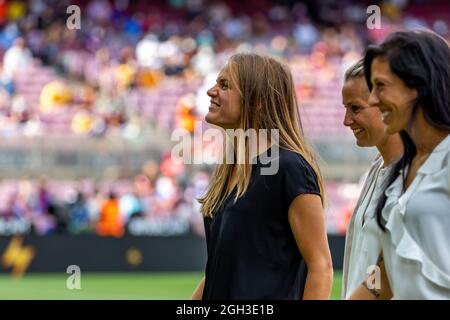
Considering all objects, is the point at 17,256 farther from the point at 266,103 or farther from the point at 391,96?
the point at 391,96

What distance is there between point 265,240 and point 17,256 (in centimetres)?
1604

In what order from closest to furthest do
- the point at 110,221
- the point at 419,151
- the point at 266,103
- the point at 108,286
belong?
the point at 419,151 → the point at 266,103 → the point at 108,286 → the point at 110,221

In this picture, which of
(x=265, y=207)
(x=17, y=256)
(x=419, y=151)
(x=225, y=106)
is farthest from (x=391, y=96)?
(x=17, y=256)

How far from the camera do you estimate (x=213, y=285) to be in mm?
4160

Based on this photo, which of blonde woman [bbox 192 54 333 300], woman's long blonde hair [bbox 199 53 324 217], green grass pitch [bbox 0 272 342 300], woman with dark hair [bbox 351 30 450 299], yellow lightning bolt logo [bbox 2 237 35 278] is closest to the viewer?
woman with dark hair [bbox 351 30 450 299]

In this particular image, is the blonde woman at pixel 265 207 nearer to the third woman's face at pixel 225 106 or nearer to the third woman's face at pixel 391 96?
the third woman's face at pixel 225 106

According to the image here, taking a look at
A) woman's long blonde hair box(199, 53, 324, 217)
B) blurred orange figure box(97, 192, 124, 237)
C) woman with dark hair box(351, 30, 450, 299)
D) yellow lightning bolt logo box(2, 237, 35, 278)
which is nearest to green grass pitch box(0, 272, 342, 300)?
yellow lightning bolt logo box(2, 237, 35, 278)

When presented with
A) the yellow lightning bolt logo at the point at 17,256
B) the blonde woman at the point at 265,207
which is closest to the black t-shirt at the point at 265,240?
the blonde woman at the point at 265,207

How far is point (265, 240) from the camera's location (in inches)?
161

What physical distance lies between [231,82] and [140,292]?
12.4m

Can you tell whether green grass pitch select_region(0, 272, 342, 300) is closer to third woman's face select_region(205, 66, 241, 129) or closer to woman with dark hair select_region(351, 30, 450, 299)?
third woman's face select_region(205, 66, 241, 129)

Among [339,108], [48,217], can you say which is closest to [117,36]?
[339,108]

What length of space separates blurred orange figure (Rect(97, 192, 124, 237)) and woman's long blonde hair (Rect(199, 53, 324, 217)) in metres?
16.7

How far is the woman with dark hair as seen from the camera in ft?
10.5
